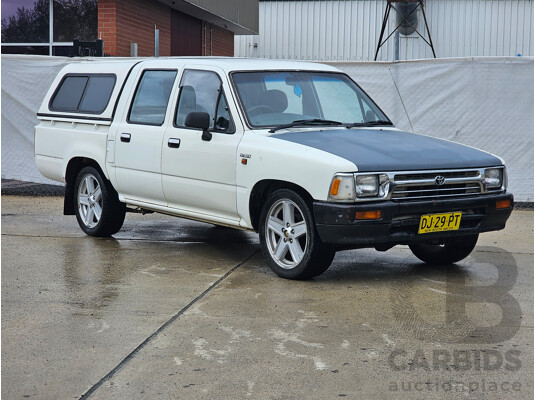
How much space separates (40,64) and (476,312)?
9.30m

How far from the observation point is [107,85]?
9.66 metres

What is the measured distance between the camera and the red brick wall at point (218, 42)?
25.5 m

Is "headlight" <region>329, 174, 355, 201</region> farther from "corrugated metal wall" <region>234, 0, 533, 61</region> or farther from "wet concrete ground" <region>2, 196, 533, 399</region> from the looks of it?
"corrugated metal wall" <region>234, 0, 533, 61</region>

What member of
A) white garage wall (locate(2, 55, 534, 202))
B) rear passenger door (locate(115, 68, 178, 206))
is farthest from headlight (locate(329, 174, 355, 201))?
white garage wall (locate(2, 55, 534, 202))

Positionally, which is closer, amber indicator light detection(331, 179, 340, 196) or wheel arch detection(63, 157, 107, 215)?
amber indicator light detection(331, 179, 340, 196)

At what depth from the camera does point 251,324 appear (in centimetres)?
605

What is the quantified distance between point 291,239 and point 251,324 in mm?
1577

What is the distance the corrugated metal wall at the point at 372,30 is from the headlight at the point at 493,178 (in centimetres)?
2557

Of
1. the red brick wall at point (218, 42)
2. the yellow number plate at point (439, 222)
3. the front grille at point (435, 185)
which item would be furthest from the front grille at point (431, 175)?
the red brick wall at point (218, 42)

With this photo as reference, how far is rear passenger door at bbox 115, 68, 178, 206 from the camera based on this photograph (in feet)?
28.8

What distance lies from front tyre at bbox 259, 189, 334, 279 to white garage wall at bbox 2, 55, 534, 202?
5507mm

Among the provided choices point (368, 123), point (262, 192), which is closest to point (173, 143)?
point (262, 192)

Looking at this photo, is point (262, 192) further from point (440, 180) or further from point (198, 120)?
point (440, 180)

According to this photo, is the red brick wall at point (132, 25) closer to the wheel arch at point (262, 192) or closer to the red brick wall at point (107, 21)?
the red brick wall at point (107, 21)
